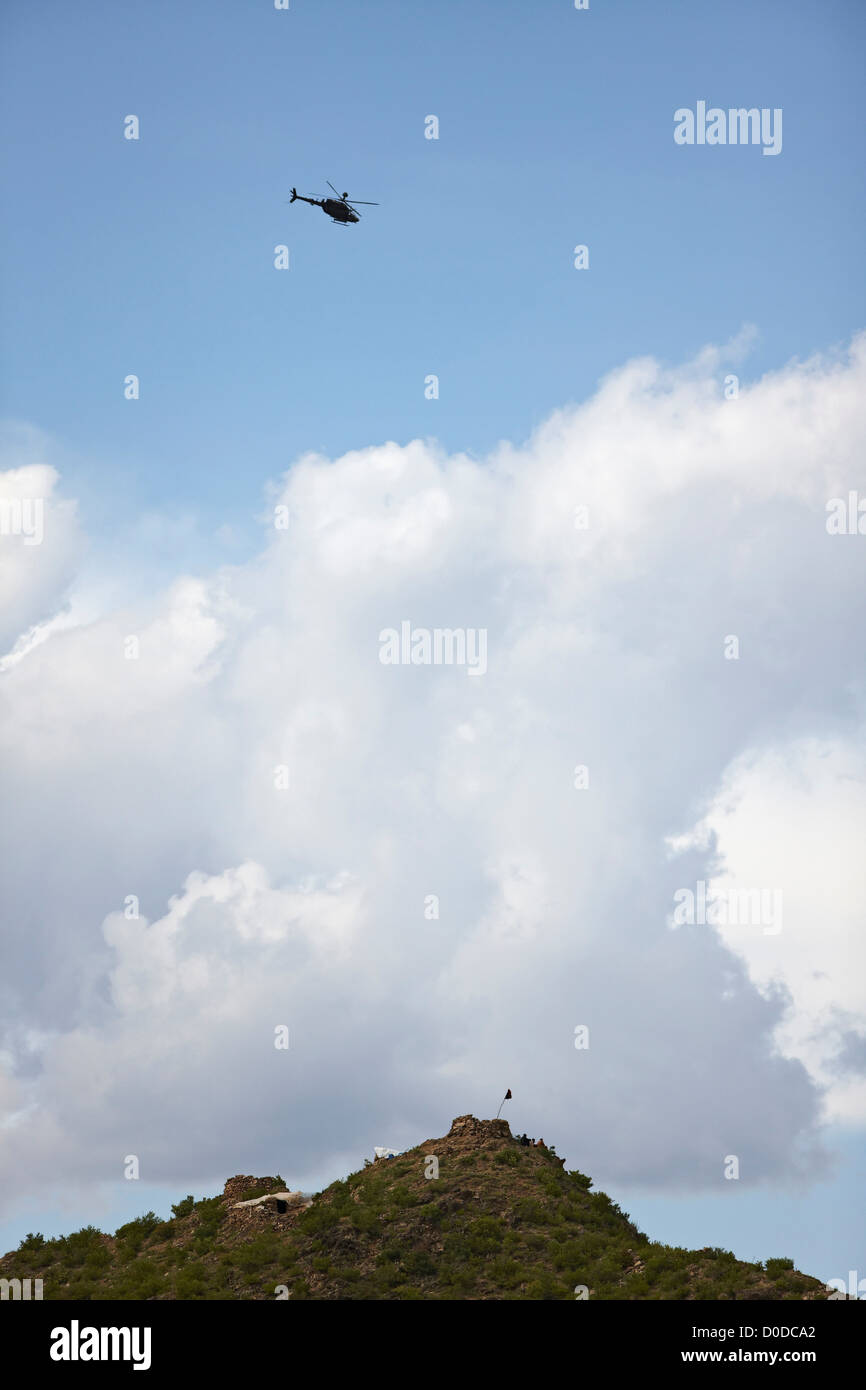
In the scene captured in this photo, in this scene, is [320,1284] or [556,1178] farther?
[556,1178]

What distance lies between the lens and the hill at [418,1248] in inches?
2429

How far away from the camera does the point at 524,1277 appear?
6247 centimetres

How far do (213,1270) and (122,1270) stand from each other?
587 cm

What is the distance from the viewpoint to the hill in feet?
202

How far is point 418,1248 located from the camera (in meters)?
66.8
